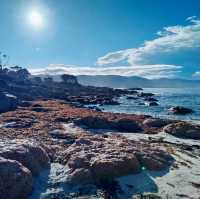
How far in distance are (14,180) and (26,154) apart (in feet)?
7.93

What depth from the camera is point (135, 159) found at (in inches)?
620

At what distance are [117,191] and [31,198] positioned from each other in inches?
136

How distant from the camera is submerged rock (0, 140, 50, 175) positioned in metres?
14.9

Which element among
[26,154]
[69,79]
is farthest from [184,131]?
[69,79]

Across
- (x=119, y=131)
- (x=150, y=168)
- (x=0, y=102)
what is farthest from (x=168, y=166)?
(x=0, y=102)

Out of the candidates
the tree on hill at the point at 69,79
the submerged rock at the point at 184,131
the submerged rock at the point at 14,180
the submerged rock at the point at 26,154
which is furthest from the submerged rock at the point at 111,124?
the tree on hill at the point at 69,79

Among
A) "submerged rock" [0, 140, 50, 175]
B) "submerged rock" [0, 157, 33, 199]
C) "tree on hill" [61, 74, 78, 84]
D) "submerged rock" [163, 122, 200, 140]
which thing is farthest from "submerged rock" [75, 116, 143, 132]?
"tree on hill" [61, 74, 78, 84]

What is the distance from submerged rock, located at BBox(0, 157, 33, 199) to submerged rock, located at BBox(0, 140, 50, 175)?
1.17 meters

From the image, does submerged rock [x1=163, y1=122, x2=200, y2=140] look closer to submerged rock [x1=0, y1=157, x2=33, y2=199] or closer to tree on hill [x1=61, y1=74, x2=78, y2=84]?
submerged rock [x1=0, y1=157, x2=33, y2=199]

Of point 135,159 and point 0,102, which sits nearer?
point 135,159

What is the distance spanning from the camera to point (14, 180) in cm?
1293

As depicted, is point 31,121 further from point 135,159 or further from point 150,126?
point 135,159

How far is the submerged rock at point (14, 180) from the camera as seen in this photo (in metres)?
12.6

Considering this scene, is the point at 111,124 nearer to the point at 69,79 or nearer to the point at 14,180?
the point at 14,180
